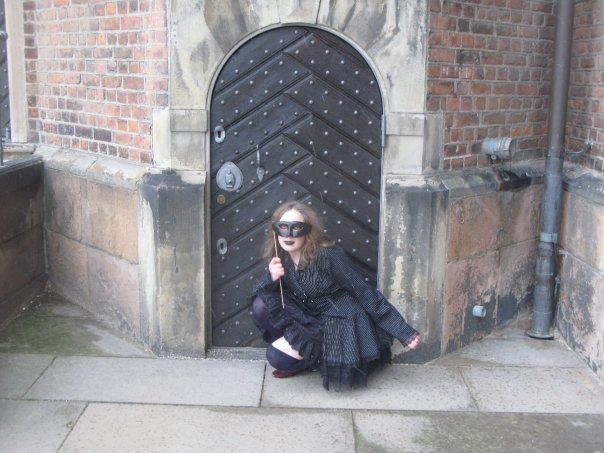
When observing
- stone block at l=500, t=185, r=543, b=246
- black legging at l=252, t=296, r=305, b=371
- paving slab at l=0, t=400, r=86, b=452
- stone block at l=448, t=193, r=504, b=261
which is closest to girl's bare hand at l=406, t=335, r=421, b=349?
black legging at l=252, t=296, r=305, b=371

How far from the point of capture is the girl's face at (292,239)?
4488 millimetres

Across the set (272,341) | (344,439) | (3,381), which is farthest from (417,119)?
(3,381)

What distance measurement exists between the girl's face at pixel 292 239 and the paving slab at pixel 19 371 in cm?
171

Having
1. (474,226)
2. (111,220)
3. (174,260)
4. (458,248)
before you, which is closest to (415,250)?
(458,248)

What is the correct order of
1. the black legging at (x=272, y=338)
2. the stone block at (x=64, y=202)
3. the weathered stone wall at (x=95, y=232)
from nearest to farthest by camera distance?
1. the black legging at (x=272, y=338)
2. the weathered stone wall at (x=95, y=232)
3. the stone block at (x=64, y=202)

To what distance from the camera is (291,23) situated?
480cm

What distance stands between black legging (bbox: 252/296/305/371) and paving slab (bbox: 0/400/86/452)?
1.10 m

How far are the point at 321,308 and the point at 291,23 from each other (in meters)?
1.73

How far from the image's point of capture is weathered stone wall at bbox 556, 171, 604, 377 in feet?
16.5

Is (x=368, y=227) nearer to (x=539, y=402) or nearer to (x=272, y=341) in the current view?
(x=272, y=341)

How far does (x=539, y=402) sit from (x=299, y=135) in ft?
7.02

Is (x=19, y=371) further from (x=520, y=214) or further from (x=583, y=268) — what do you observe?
(x=583, y=268)

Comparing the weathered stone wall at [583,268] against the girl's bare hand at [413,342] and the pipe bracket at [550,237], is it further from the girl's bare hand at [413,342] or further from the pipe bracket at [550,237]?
the girl's bare hand at [413,342]

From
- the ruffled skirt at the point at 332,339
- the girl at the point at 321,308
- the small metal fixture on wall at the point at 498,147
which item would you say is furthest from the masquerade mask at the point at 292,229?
the small metal fixture on wall at the point at 498,147
